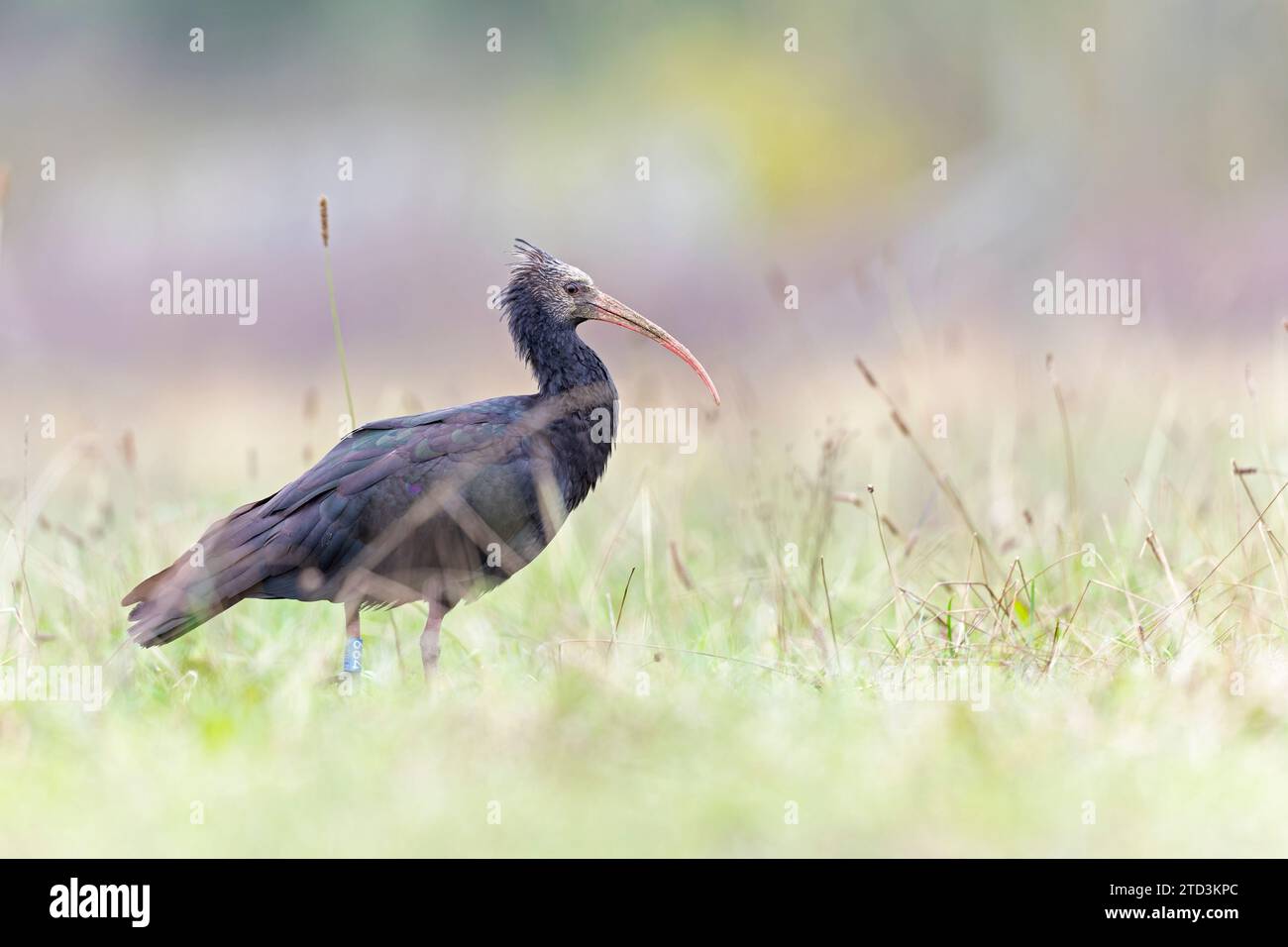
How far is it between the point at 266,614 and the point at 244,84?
17.4 m

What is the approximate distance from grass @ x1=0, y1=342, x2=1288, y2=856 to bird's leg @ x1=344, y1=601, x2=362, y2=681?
12cm

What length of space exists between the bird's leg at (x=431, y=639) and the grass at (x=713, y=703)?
0.15 meters

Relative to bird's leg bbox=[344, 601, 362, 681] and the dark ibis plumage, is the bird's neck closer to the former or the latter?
the dark ibis plumage

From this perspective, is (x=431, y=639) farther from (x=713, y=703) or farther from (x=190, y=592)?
(x=713, y=703)

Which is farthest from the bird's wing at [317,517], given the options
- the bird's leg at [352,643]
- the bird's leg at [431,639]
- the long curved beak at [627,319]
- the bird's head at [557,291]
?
the long curved beak at [627,319]

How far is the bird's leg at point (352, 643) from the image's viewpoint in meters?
6.11

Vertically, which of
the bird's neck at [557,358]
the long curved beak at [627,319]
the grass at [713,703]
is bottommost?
the grass at [713,703]

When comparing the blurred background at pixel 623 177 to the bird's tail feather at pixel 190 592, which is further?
the blurred background at pixel 623 177

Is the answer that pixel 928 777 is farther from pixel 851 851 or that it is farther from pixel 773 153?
pixel 773 153

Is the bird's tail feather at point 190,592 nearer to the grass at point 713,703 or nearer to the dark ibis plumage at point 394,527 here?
the dark ibis plumage at point 394,527

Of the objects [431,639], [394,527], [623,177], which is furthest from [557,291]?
[623,177]

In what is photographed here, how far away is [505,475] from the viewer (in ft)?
20.9

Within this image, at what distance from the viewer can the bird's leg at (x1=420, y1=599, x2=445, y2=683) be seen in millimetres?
6145
